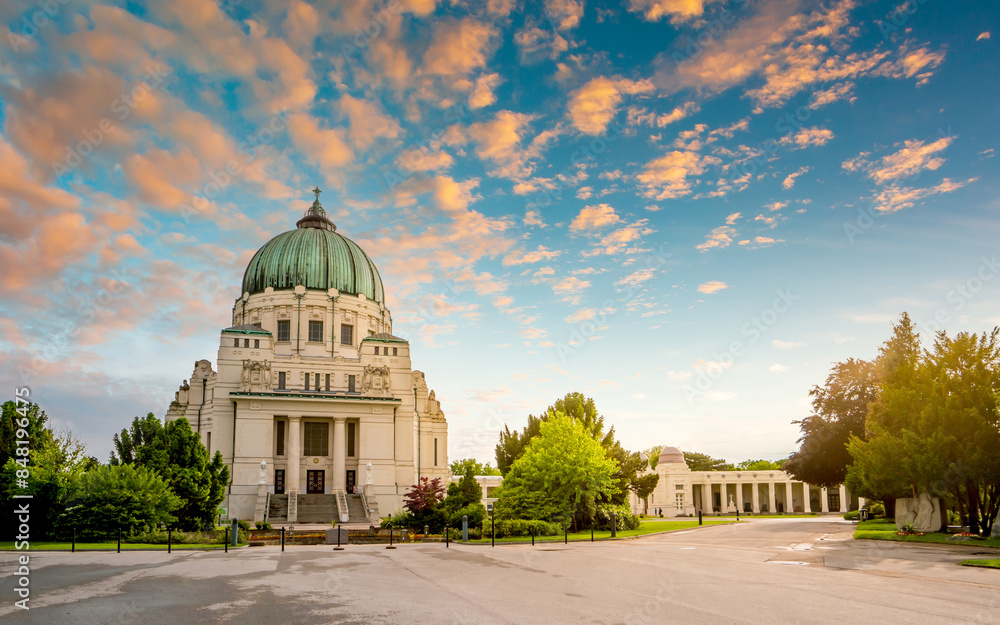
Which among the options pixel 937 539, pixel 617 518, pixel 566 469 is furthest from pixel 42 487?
pixel 937 539

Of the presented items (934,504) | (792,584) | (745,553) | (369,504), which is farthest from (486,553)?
(369,504)

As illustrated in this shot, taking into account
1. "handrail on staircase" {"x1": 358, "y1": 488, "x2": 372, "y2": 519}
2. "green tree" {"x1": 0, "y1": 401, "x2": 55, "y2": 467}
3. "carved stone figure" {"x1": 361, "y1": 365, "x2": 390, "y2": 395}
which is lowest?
"handrail on staircase" {"x1": 358, "y1": 488, "x2": 372, "y2": 519}

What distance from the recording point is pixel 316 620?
1257 cm

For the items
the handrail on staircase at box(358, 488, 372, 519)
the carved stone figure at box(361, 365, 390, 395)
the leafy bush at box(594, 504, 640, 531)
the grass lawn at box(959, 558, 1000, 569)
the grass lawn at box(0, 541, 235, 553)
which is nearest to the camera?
the grass lawn at box(959, 558, 1000, 569)

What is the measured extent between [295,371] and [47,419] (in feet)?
93.9

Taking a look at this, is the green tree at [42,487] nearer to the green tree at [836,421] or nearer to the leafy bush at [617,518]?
the leafy bush at [617,518]

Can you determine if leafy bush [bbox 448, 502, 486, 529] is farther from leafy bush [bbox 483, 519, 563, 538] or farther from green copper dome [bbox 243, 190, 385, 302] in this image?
green copper dome [bbox 243, 190, 385, 302]

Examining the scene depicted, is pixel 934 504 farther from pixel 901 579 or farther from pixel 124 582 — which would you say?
pixel 124 582

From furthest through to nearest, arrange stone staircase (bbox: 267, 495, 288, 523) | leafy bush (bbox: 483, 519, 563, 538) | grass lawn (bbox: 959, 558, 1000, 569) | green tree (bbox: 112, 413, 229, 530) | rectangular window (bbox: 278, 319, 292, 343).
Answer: rectangular window (bbox: 278, 319, 292, 343) < stone staircase (bbox: 267, 495, 288, 523) < leafy bush (bbox: 483, 519, 563, 538) < green tree (bbox: 112, 413, 229, 530) < grass lawn (bbox: 959, 558, 1000, 569)

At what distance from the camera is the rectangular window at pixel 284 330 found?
223ft

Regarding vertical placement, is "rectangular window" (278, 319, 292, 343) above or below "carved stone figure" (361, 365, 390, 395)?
above

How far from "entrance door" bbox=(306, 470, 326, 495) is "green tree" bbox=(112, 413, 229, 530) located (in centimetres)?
2225

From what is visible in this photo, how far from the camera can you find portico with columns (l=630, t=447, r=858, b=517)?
99.9 m

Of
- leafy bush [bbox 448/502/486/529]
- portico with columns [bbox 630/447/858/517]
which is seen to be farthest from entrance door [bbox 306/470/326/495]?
portico with columns [bbox 630/447/858/517]
